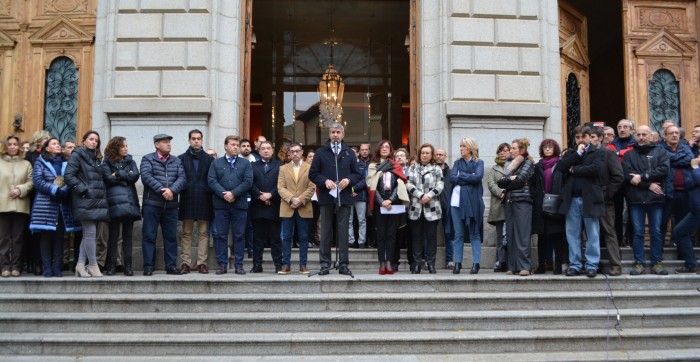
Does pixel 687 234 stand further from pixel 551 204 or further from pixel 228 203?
pixel 228 203

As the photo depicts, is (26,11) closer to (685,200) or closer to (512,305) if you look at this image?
(512,305)

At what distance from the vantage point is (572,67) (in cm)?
1302

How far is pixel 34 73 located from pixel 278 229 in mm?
6139

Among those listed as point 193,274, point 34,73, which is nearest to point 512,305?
point 193,274

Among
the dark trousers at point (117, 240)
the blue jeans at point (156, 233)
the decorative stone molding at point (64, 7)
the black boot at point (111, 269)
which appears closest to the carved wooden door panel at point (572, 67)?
the blue jeans at point (156, 233)

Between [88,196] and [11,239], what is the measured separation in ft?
4.54

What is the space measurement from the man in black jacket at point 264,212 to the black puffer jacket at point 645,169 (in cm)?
509

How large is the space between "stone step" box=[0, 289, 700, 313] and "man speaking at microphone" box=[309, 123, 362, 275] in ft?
3.58

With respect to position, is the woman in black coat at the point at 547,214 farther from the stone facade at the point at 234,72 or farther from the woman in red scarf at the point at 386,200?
the woman in red scarf at the point at 386,200

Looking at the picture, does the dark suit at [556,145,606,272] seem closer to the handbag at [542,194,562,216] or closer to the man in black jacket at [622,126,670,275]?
the handbag at [542,194,562,216]

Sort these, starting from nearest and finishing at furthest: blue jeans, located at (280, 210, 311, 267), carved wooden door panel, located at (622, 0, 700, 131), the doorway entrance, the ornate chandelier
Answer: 1. blue jeans, located at (280, 210, 311, 267)
2. carved wooden door panel, located at (622, 0, 700, 131)
3. the ornate chandelier
4. the doorway entrance

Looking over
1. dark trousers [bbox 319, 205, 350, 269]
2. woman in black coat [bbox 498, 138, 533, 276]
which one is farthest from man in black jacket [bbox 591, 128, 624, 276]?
dark trousers [bbox 319, 205, 350, 269]

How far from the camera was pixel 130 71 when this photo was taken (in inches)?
429

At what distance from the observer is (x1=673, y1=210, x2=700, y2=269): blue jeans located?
9.10 m
